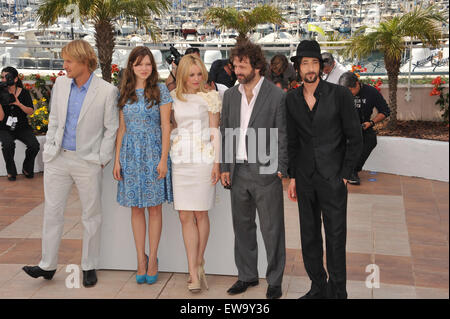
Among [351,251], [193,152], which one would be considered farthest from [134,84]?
[351,251]

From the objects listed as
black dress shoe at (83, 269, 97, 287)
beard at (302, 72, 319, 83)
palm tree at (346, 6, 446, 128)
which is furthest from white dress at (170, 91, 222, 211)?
palm tree at (346, 6, 446, 128)

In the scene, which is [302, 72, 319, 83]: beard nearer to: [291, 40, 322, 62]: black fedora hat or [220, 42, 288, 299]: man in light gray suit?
[291, 40, 322, 62]: black fedora hat

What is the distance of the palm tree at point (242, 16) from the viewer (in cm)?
1416

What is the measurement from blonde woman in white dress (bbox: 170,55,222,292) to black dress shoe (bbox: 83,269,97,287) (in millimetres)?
778

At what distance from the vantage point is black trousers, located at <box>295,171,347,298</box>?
3.81m

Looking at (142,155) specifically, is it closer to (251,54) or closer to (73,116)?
(73,116)

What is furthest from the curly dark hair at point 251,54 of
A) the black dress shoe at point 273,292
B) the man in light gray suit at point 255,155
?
the black dress shoe at point 273,292

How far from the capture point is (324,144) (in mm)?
3771

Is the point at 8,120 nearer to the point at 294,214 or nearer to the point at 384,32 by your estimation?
the point at 294,214

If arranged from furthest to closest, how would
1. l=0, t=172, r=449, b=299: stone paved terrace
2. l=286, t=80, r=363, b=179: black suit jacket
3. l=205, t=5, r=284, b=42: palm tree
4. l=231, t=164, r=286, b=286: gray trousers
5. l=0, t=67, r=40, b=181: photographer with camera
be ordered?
1. l=205, t=5, r=284, b=42: palm tree
2. l=0, t=67, r=40, b=181: photographer with camera
3. l=0, t=172, r=449, b=299: stone paved terrace
4. l=231, t=164, r=286, b=286: gray trousers
5. l=286, t=80, r=363, b=179: black suit jacket

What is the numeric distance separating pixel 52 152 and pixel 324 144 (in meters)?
1.94

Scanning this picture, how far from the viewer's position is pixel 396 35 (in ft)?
31.4

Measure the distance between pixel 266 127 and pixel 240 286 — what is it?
1.17 m

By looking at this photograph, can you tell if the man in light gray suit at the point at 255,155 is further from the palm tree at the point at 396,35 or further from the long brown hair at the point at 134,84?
the palm tree at the point at 396,35
